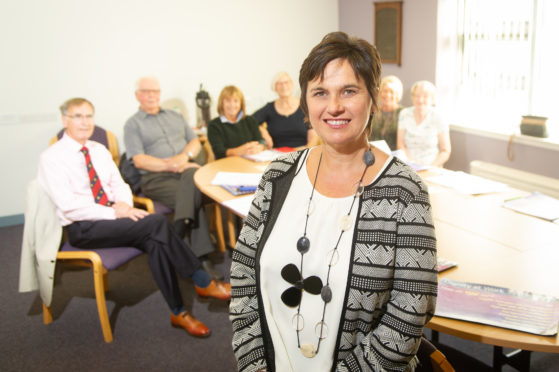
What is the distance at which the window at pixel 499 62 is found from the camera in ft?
13.0

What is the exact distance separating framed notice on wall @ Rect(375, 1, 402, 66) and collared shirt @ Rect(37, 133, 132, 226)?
299 centimetres

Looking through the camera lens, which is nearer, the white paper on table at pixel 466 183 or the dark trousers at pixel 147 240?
the white paper on table at pixel 466 183

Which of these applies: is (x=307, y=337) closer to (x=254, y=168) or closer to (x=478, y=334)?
(x=478, y=334)

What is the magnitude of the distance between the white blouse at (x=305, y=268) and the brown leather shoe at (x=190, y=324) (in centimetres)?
159

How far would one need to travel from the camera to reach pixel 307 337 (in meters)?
1.36

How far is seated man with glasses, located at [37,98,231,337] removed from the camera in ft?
9.57

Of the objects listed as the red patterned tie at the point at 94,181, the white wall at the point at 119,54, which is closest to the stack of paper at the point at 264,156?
the red patterned tie at the point at 94,181

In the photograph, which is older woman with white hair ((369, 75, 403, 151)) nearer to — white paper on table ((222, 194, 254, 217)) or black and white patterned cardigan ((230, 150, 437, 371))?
white paper on table ((222, 194, 254, 217))

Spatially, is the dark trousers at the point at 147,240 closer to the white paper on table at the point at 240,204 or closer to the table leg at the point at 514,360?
the white paper on table at the point at 240,204

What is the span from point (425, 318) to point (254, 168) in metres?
2.45

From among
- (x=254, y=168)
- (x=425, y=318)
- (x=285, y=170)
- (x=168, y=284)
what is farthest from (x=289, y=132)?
(x=425, y=318)

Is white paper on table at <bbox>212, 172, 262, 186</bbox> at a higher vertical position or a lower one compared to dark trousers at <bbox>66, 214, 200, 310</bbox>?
higher

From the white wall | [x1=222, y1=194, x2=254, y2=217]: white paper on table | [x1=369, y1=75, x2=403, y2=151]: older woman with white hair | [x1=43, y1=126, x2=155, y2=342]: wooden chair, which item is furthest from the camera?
the white wall

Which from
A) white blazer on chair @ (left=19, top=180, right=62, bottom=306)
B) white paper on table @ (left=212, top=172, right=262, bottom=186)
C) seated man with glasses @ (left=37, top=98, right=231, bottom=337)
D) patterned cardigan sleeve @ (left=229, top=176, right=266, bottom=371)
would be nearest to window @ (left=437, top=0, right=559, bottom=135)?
white paper on table @ (left=212, top=172, right=262, bottom=186)
